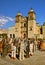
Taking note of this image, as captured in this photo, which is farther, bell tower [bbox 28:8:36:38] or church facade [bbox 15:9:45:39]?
church facade [bbox 15:9:45:39]

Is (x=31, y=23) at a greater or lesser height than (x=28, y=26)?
greater

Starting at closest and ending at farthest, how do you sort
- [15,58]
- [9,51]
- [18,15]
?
[15,58] < [9,51] < [18,15]

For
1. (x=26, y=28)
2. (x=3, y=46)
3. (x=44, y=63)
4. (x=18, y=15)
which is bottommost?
(x=44, y=63)

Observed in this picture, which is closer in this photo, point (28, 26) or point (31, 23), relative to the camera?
point (31, 23)

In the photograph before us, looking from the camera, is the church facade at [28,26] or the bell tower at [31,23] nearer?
the bell tower at [31,23]

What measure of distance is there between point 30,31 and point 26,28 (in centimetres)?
341

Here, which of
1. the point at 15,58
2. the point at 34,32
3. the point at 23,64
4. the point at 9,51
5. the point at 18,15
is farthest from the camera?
the point at 18,15

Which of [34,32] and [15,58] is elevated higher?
[34,32]

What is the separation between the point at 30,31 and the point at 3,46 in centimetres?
4060

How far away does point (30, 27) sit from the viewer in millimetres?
58594

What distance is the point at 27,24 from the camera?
60.8 metres

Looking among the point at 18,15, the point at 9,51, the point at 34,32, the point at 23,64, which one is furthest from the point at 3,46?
the point at 18,15

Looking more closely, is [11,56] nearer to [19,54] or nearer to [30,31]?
→ [19,54]

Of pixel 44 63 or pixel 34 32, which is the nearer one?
pixel 44 63
